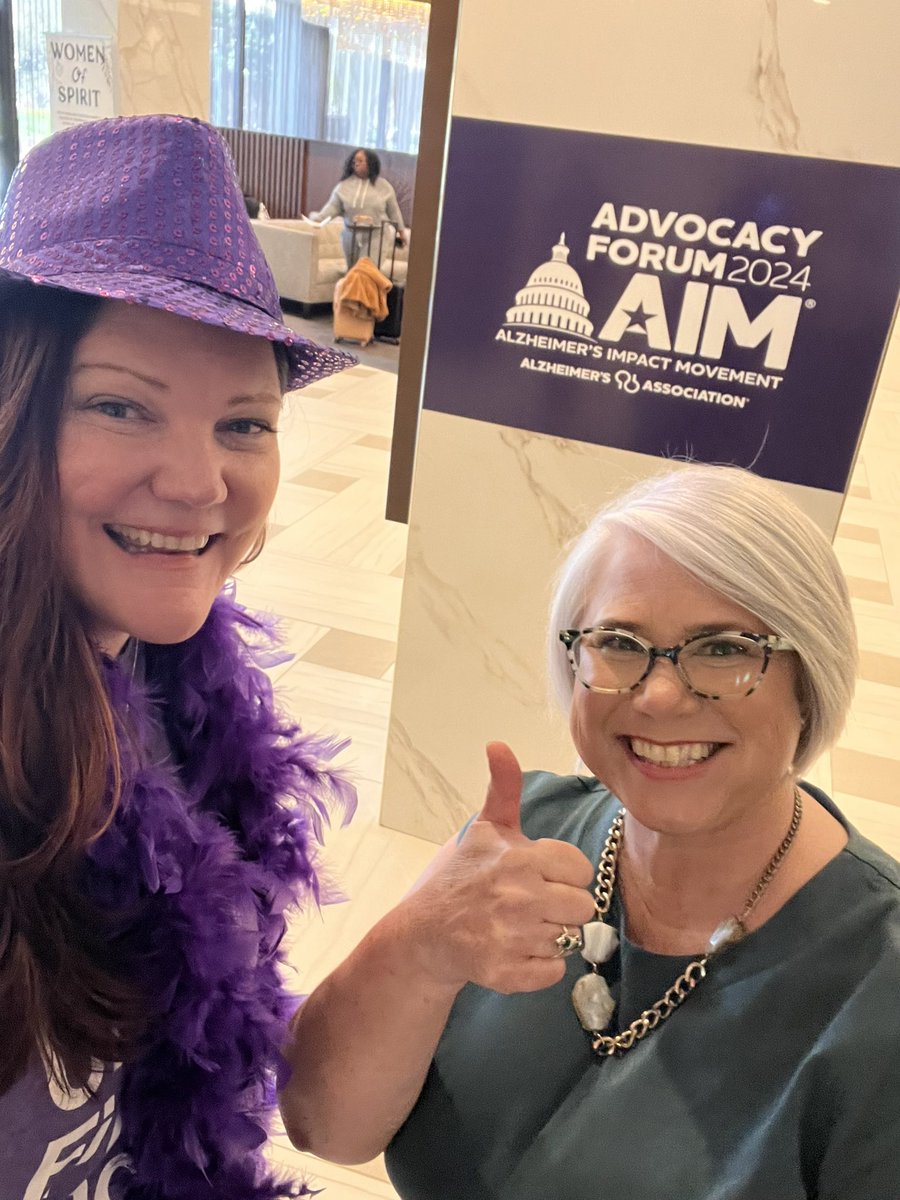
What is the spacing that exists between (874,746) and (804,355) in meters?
1.93

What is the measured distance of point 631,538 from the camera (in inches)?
41.2

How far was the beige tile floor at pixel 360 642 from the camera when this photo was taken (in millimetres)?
2473

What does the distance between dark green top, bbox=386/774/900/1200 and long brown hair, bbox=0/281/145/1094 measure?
456 mm

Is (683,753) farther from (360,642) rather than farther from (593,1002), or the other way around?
(360,642)

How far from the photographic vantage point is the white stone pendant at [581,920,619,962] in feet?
3.63

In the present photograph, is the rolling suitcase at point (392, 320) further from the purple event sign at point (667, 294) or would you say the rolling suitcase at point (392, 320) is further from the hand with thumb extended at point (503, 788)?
the hand with thumb extended at point (503, 788)

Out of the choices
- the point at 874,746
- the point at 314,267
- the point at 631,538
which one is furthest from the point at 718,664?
the point at 314,267


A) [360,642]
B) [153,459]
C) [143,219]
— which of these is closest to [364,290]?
[360,642]

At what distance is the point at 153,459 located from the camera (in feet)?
2.74

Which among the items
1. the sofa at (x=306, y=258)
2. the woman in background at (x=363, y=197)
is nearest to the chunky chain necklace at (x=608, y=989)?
the sofa at (x=306, y=258)

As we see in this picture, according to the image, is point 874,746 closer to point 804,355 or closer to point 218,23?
point 804,355

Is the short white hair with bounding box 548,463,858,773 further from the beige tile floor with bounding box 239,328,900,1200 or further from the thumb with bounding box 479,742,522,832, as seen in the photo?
the beige tile floor with bounding box 239,328,900,1200

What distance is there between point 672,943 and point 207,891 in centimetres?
52

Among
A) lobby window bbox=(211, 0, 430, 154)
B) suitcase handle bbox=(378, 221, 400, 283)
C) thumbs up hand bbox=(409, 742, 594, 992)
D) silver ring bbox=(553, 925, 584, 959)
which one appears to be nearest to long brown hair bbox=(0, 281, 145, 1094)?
thumbs up hand bbox=(409, 742, 594, 992)
